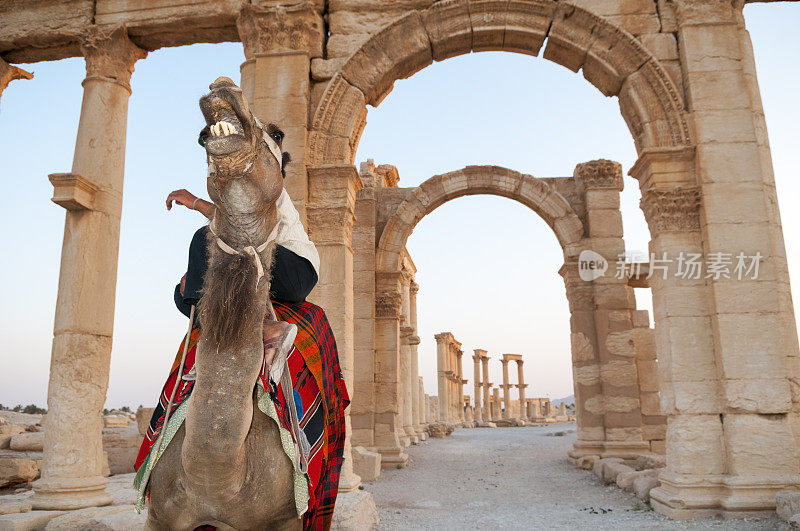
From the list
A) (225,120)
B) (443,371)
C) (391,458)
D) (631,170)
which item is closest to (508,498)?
(391,458)

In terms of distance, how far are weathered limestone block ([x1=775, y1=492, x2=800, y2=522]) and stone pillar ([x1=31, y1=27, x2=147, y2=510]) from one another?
718cm

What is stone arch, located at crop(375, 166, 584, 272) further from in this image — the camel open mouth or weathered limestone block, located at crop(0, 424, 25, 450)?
the camel open mouth

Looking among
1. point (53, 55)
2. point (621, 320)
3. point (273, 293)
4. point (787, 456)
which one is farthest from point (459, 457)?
point (273, 293)

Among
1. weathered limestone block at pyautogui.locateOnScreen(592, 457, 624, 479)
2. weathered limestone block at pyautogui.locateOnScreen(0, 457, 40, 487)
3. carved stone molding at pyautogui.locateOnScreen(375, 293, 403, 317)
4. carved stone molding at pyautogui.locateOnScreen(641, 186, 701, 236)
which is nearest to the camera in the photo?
carved stone molding at pyautogui.locateOnScreen(641, 186, 701, 236)

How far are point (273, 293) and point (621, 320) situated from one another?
11.7 m

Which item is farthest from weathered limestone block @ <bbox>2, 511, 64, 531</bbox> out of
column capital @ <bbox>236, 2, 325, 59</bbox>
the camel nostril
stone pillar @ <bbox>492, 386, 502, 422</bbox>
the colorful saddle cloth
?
stone pillar @ <bbox>492, 386, 502, 422</bbox>

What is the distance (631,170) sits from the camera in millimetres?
7695

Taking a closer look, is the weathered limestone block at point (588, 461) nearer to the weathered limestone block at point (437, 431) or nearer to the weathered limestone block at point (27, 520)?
the weathered limestone block at point (27, 520)

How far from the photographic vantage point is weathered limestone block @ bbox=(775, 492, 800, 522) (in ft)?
18.0

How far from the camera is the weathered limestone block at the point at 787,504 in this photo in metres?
5.50

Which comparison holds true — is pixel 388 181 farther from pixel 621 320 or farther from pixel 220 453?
pixel 220 453

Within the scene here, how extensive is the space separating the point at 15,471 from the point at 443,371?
22790 millimetres

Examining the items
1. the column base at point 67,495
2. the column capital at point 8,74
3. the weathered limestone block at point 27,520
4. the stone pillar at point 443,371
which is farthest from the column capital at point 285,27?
the stone pillar at point 443,371

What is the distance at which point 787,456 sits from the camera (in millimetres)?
6160
